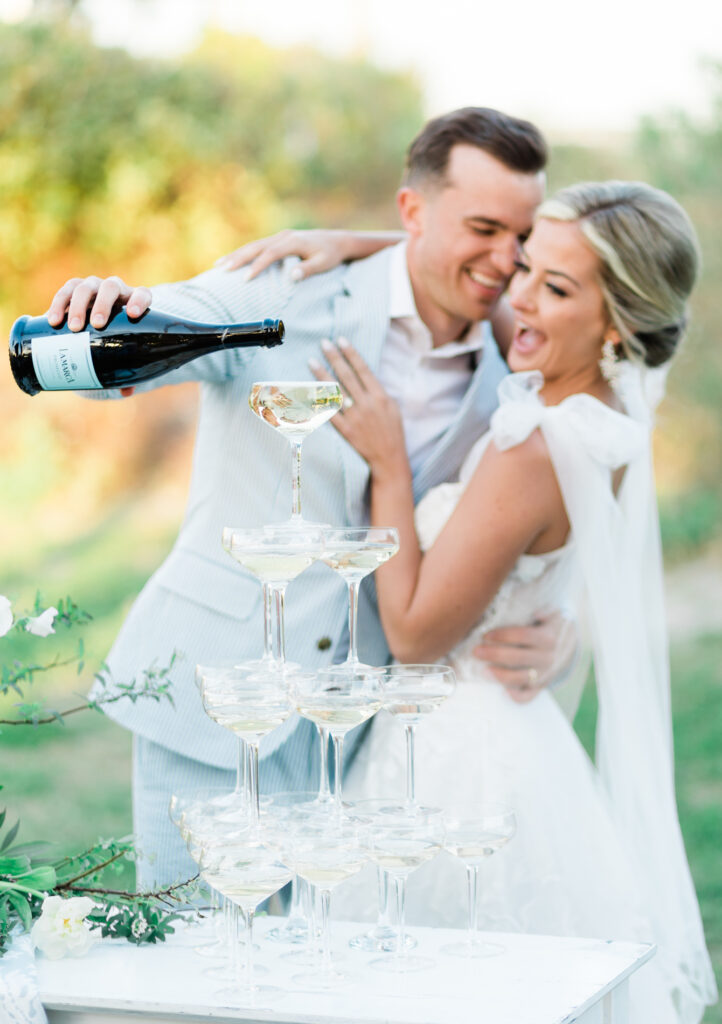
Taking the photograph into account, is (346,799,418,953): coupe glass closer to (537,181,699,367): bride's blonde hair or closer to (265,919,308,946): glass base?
(265,919,308,946): glass base

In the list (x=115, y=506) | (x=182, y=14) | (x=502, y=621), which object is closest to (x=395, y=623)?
(x=502, y=621)

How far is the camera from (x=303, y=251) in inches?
110

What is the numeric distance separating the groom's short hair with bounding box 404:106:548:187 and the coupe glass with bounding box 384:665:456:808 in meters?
1.50

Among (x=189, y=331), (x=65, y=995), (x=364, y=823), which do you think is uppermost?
(x=189, y=331)

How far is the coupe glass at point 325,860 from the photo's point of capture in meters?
1.61

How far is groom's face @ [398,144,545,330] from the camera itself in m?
2.90

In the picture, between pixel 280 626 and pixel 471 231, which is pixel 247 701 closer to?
pixel 280 626

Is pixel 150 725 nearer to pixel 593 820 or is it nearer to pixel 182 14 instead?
pixel 593 820

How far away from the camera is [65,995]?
5.37 ft

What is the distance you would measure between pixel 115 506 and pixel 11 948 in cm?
717

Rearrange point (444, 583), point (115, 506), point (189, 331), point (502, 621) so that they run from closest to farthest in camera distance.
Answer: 1. point (189, 331)
2. point (444, 583)
3. point (502, 621)
4. point (115, 506)

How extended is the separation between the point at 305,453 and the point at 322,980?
123cm

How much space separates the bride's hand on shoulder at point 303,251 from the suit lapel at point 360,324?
57 millimetres

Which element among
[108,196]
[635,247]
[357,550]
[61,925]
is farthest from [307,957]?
[108,196]
